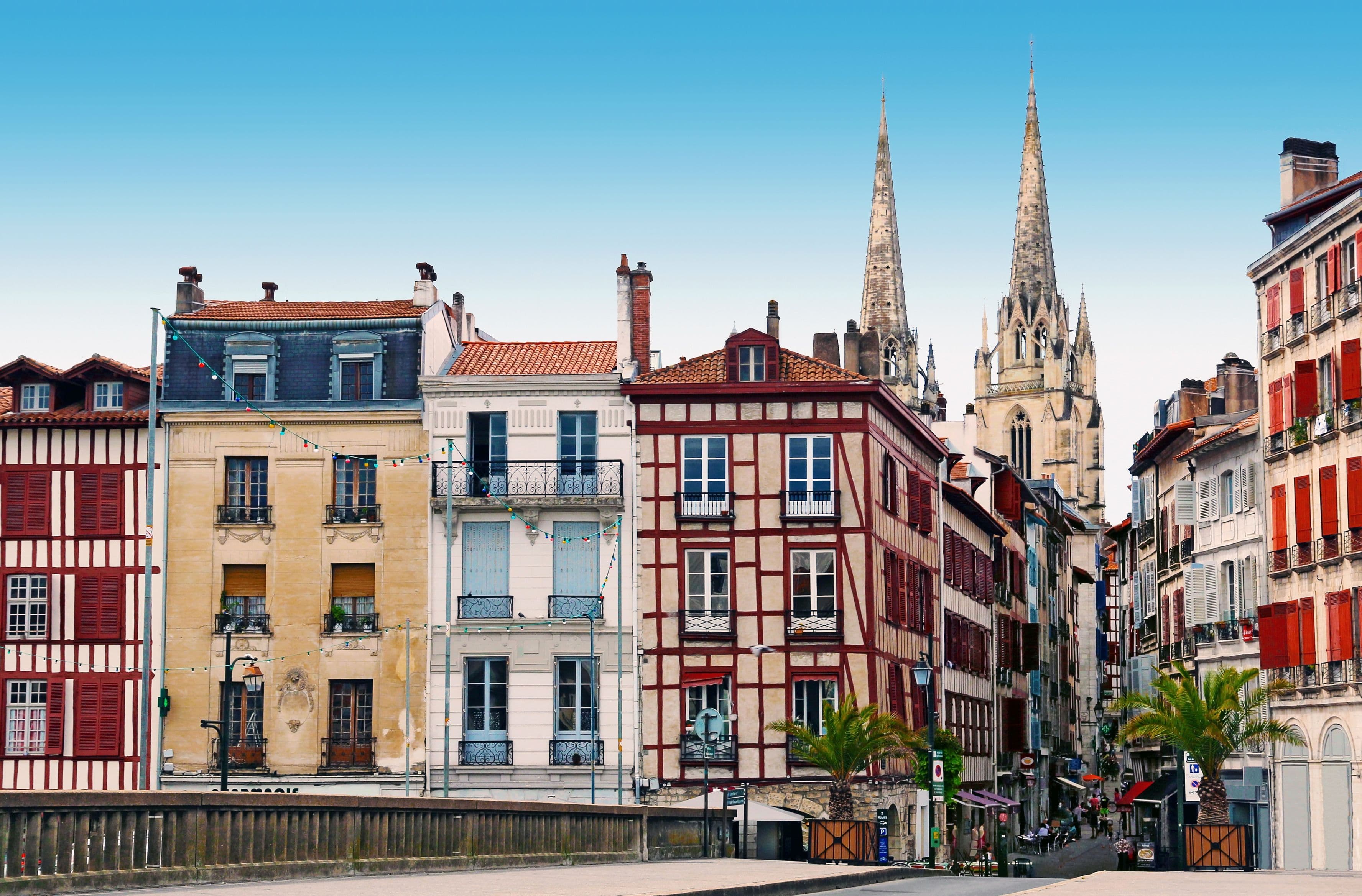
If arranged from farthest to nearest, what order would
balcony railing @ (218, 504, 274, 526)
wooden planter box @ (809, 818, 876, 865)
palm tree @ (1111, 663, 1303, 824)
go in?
balcony railing @ (218, 504, 274, 526)
wooden planter box @ (809, 818, 876, 865)
palm tree @ (1111, 663, 1303, 824)

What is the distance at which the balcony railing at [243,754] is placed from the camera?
50875 millimetres

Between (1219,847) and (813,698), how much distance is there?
12.1 m

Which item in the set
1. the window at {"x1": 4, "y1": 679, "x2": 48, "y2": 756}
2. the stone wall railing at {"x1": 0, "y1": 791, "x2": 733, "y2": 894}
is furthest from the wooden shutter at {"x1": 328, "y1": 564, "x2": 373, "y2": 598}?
the stone wall railing at {"x1": 0, "y1": 791, "x2": 733, "y2": 894}

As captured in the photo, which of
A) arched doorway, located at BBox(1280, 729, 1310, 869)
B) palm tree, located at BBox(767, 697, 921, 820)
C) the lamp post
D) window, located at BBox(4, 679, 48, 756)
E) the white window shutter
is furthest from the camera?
the white window shutter

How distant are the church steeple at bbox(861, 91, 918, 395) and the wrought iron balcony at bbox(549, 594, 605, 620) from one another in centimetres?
10786

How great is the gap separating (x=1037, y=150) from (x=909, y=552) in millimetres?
119748

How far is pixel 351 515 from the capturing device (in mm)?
51656

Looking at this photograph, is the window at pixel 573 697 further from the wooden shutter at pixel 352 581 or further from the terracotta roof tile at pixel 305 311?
the terracotta roof tile at pixel 305 311

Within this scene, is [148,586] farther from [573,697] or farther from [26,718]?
[573,697]

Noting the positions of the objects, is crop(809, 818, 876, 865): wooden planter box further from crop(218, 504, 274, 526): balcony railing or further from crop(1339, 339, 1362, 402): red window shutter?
crop(218, 504, 274, 526): balcony railing

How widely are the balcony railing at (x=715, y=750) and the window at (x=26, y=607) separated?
15.8 metres

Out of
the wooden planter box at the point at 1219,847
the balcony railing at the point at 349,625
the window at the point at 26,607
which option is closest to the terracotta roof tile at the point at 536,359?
the balcony railing at the point at 349,625

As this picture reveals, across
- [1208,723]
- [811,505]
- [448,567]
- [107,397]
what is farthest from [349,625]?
[1208,723]

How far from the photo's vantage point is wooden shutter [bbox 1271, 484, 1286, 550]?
49.6 meters
